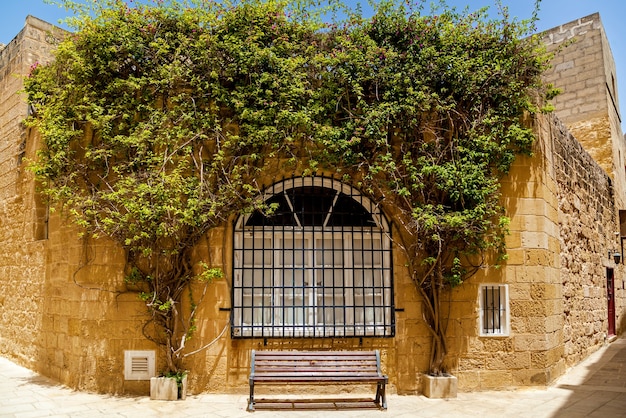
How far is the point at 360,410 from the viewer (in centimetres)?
571

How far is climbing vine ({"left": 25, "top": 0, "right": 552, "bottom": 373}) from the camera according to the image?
20.8ft

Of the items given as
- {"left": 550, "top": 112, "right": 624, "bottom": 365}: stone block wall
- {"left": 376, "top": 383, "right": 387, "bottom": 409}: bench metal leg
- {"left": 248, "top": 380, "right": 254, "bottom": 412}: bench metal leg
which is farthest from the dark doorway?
{"left": 248, "top": 380, "right": 254, "bottom": 412}: bench metal leg

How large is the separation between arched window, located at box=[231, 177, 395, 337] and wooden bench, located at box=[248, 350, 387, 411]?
0.49 meters

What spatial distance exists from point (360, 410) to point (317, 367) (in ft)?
2.13

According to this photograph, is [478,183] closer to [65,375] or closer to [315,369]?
[315,369]

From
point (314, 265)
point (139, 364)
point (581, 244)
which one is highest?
point (581, 244)

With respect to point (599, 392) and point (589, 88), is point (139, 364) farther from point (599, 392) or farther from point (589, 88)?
point (589, 88)

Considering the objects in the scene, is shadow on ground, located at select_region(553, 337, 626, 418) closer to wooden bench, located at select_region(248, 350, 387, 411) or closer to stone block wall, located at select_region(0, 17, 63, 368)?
wooden bench, located at select_region(248, 350, 387, 411)

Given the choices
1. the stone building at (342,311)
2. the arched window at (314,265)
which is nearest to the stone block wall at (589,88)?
the stone building at (342,311)

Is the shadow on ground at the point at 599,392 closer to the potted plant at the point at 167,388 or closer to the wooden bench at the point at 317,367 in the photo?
the wooden bench at the point at 317,367

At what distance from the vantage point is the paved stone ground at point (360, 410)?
550 centimetres

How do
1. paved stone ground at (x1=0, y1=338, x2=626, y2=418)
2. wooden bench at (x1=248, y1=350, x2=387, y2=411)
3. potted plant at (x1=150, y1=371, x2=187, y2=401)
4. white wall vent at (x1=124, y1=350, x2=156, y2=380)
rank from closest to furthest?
paved stone ground at (x1=0, y1=338, x2=626, y2=418) → wooden bench at (x1=248, y1=350, x2=387, y2=411) → potted plant at (x1=150, y1=371, x2=187, y2=401) → white wall vent at (x1=124, y1=350, x2=156, y2=380)

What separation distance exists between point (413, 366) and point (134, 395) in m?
3.37

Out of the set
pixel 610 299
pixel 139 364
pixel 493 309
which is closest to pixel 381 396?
pixel 493 309
